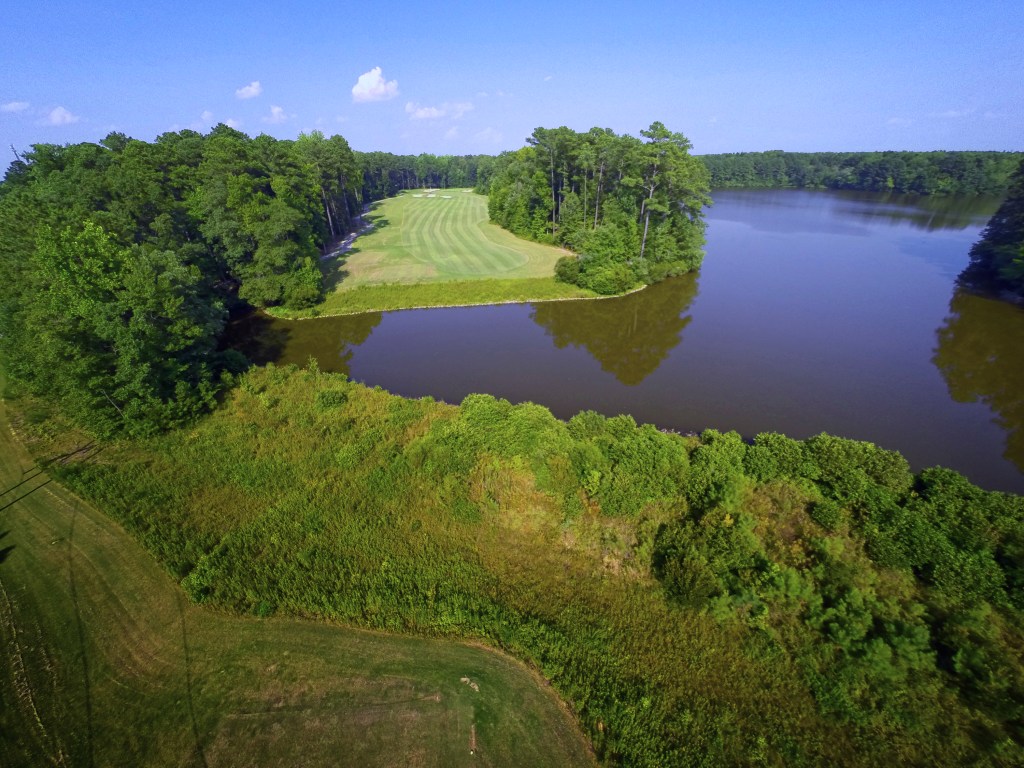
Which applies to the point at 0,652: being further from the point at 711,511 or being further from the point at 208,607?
the point at 711,511

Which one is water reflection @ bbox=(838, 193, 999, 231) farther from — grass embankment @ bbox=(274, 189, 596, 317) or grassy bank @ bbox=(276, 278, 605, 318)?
grassy bank @ bbox=(276, 278, 605, 318)

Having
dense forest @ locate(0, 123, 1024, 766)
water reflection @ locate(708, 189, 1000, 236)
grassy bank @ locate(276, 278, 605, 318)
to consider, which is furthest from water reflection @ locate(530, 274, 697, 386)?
water reflection @ locate(708, 189, 1000, 236)

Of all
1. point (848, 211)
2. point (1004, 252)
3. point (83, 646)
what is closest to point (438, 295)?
point (83, 646)

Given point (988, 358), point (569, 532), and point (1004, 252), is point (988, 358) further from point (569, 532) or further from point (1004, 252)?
point (569, 532)

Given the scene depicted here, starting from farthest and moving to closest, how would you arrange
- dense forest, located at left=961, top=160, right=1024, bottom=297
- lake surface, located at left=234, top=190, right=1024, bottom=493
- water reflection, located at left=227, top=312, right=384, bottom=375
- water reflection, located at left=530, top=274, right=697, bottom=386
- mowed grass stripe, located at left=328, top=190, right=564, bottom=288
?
mowed grass stripe, located at left=328, top=190, right=564, bottom=288, dense forest, located at left=961, top=160, right=1024, bottom=297, water reflection, located at left=227, top=312, right=384, bottom=375, water reflection, located at left=530, top=274, right=697, bottom=386, lake surface, located at left=234, top=190, right=1024, bottom=493

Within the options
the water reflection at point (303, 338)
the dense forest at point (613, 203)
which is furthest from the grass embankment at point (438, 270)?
the dense forest at point (613, 203)

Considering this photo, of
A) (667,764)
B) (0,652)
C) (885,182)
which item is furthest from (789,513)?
(885,182)
